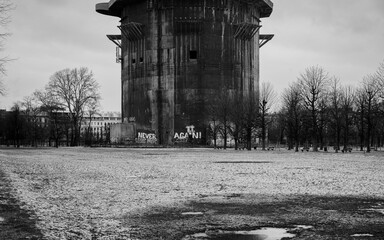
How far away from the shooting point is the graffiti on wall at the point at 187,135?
228ft

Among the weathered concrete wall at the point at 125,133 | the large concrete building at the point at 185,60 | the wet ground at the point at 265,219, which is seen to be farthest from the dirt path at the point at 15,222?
the weathered concrete wall at the point at 125,133

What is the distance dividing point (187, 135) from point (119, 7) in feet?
83.9

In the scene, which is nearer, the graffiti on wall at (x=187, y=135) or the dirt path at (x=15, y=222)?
the dirt path at (x=15, y=222)

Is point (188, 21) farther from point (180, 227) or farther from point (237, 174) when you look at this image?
point (180, 227)

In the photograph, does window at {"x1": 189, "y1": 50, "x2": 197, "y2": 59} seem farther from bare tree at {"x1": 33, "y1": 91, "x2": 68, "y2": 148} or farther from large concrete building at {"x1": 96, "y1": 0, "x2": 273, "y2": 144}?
bare tree at {"x1": 33, "y1": 91, "x2": 68, "y2": 148}

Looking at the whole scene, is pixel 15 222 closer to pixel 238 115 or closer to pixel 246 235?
pixel 246 235

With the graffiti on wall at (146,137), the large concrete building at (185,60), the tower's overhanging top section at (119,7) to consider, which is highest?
the tower's overhanging top section at (119,7)

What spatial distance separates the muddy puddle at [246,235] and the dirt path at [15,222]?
95.7 inches

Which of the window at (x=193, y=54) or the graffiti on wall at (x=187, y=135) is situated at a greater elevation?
the window at (x=193, y=54)

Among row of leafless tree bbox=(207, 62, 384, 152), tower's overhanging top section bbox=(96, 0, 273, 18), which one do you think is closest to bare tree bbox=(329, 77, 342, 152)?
row of leafless tree bbox=(207, 62, 384, 152)

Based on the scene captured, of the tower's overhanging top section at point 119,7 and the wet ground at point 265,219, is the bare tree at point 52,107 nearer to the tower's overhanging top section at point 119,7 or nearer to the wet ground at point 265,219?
the tower's overhanging top section at point 119,7

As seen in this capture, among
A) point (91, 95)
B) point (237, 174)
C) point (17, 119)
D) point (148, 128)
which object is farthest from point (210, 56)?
point (237, 174)

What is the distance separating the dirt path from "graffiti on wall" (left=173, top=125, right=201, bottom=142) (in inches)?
2247

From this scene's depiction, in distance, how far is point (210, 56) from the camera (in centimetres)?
7081
